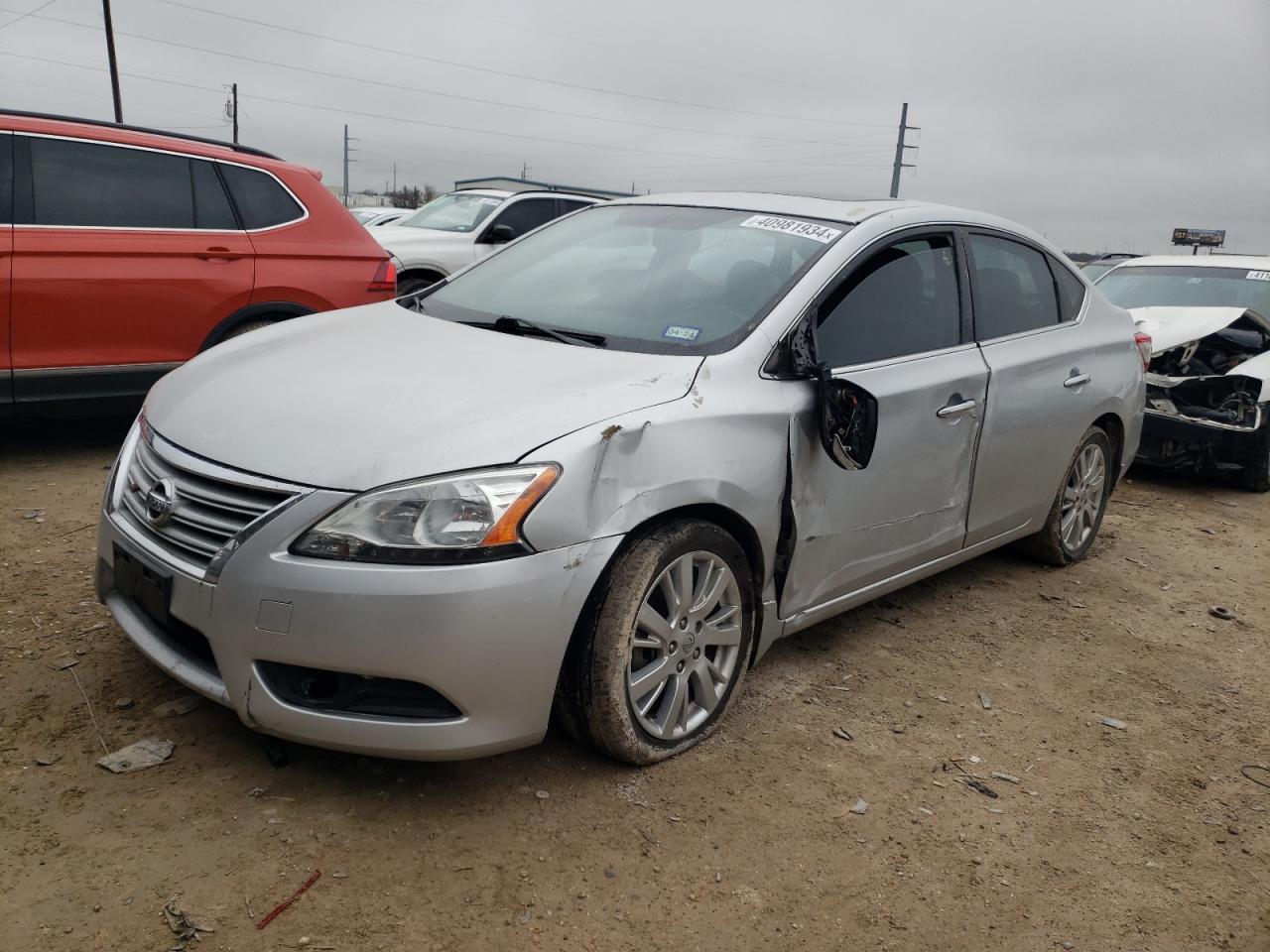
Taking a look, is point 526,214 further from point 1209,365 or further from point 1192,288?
point 1209,365

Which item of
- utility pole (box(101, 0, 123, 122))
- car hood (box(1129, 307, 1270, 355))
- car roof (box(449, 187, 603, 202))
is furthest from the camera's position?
utility pole (box(101, 0, 123, 122))

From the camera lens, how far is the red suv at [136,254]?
5.18 metres

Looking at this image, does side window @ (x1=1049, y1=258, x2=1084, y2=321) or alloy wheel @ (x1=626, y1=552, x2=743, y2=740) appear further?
side window @ (x1=1049, y1=258, x2=1084, y2=321)

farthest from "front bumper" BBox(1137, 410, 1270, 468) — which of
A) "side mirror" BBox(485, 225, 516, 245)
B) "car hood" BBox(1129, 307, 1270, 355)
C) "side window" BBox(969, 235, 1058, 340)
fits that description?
"side mirror" BBox(485, 225, 516, 245)

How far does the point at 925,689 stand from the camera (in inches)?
146

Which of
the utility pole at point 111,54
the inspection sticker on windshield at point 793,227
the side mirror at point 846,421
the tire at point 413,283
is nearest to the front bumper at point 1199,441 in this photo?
the inspection sticker on windshield at point 793,227

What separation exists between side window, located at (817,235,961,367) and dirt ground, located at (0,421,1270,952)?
1143 mm

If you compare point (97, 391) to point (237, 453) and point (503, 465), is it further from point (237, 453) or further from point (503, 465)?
point (503, 465)

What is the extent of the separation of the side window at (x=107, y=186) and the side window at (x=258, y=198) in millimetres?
256

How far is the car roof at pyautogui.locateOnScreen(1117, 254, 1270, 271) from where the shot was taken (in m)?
8.29

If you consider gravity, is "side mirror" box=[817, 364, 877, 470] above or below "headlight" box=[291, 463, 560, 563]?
above

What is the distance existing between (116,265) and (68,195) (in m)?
0.41

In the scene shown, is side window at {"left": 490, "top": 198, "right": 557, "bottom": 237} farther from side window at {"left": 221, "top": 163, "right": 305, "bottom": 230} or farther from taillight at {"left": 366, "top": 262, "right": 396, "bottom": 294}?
A: side window at {"left": 221, "top": 163, "right": 305, "bottom": 230}

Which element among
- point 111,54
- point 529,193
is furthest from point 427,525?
point 111,54
